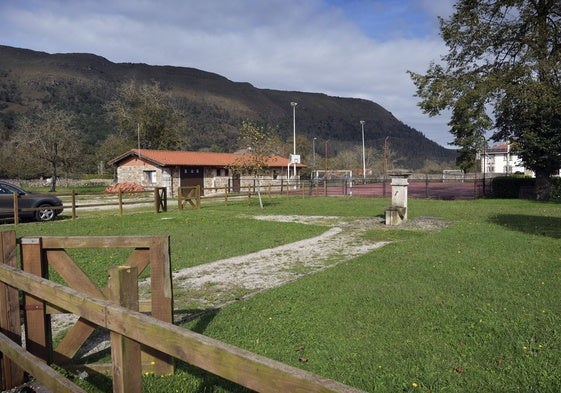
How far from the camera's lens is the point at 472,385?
338 centimetres

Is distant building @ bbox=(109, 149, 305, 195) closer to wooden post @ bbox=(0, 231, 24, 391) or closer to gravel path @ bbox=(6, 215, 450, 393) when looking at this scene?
gravel path @ bbox=(6, 215, 450, 393)

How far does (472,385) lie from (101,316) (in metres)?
2.84

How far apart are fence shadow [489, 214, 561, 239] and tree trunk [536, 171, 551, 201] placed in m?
10.7

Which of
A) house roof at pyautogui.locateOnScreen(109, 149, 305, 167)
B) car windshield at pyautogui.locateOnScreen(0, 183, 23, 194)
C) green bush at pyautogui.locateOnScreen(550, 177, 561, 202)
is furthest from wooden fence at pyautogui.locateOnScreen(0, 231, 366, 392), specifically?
house roof at pyautogui.locateOnScreen(109, 149, 305, 167)

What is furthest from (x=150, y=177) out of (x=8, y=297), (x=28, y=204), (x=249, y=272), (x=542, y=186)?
(x=8, y=297)

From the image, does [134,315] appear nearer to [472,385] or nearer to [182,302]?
[472,385]

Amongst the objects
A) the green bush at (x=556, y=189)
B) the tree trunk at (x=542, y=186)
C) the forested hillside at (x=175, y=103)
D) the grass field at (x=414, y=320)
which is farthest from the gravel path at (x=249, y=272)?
the forested hillside at (x=175, y=103)

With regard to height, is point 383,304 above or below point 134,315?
below

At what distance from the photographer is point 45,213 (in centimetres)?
1748

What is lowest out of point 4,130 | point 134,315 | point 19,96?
point 134,315

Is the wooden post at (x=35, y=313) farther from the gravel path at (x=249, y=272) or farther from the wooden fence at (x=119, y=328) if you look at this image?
the gravel path at (x=249, y=272)

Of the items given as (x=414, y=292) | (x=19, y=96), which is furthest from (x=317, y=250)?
→ (x=19, y=96)

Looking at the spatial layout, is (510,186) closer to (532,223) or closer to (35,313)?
(532,223)

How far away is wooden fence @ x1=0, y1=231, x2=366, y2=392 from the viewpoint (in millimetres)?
1625
